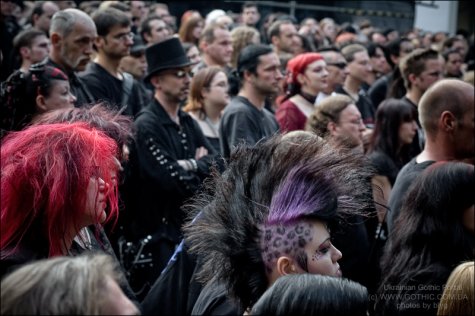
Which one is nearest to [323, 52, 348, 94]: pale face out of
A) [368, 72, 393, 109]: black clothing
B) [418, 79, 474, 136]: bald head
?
[368, 72, 393, 109]: black clothing

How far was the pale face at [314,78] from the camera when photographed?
7.77 metres

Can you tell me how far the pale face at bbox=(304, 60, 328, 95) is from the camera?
777cm

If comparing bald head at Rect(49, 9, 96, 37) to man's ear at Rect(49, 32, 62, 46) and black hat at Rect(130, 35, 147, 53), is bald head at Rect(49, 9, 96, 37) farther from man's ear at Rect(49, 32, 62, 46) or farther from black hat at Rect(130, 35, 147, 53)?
black hat at Rect(130, 35, 147, 53)

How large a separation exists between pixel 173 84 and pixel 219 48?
319 cm

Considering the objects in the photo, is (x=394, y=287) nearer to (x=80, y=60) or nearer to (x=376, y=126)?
(x=376, y=126)

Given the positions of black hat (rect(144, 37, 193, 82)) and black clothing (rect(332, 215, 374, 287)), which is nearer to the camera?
black clothing (rect(332, 215, 374, 287))

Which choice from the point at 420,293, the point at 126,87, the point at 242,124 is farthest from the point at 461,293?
the point at 126,87

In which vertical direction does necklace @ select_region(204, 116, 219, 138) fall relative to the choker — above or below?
below

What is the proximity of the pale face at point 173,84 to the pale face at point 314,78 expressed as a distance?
1.66 meters

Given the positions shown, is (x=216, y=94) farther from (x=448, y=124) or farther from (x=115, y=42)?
(x=448, y=124)

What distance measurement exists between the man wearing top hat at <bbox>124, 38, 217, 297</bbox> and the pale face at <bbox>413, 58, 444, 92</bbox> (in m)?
2.71

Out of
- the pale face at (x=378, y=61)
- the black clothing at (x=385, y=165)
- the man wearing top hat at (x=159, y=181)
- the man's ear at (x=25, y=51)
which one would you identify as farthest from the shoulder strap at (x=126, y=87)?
the pale face at (x=378, y=61)

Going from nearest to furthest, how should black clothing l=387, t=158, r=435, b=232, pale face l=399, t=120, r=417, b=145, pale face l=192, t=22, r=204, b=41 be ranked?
black clothing l=387, t=158, r=435, b=232 < pale face l=399, t=120, r=417, b=145 < pale face l=192, t=22, r=204, b=41

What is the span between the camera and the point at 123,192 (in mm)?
5781
